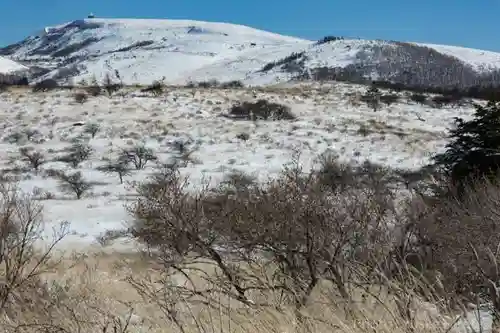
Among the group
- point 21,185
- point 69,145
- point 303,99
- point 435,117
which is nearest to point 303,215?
point 21,185

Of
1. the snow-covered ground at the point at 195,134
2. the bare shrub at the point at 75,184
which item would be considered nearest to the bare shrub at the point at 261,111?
the snow-covered ground at the point at 195,134

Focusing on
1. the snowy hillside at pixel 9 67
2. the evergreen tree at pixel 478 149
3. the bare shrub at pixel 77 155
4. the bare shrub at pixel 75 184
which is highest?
the snowy hillside at pixel 9 67

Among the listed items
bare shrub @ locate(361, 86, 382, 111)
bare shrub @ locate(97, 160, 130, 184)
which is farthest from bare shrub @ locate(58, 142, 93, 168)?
bare shrub @ locate(361, 86, 382, 111)

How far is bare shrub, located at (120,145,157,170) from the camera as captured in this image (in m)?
23.0

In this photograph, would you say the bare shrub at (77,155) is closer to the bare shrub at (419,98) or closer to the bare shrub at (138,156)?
the bare shrub at (138,156)

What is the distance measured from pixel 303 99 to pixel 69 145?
19011mm

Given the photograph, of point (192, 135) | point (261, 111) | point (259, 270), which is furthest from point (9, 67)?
point (259, 270)

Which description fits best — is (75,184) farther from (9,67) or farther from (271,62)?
(9,67)

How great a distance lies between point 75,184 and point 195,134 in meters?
10.8

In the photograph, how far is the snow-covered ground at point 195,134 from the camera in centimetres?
1906

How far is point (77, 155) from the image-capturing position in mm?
24297

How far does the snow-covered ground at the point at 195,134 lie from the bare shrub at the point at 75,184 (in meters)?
0.31

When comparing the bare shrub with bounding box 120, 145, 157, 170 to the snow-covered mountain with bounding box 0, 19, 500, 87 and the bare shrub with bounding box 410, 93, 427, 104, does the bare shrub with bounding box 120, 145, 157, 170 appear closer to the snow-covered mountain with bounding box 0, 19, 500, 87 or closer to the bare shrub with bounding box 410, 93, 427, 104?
the bare shrub with bounding box 410, 93, 427, 104

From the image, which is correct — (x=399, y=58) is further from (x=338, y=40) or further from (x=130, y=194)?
(x=130, y=194)
